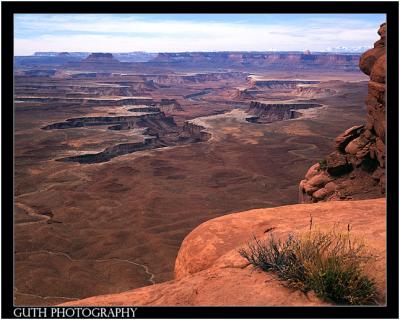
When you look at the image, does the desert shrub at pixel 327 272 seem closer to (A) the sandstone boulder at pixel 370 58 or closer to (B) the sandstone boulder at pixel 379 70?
(B) the sandstone boulder at pixel 379 70

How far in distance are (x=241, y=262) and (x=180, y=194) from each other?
99.9ft

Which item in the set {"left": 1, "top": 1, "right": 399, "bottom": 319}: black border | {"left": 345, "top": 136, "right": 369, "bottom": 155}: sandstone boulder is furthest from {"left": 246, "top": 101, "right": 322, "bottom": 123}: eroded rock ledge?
{"left": 1, "top": 1, "right": 399, "bottom": 319}: black border

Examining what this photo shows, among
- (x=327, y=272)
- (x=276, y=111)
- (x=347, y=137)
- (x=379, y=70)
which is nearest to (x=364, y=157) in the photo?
(x=347, y=137)

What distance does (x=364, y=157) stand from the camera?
598 inches

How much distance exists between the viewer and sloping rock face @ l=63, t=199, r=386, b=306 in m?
4.89

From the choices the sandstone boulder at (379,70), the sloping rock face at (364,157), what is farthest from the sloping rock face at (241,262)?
the sandstone boulder at (379,70)

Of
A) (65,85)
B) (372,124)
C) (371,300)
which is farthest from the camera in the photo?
(65,85)

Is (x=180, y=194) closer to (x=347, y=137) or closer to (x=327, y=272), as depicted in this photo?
(x=347, y=137)

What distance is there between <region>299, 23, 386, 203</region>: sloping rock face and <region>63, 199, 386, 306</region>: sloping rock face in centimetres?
551

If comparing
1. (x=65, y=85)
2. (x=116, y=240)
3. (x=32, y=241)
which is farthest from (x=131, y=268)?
(x=65, y=85)

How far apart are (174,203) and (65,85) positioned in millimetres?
108742

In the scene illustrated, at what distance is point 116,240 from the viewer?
2586cm

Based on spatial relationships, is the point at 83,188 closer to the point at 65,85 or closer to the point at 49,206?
the point at 49,206

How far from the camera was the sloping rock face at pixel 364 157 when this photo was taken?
46.0 feet
